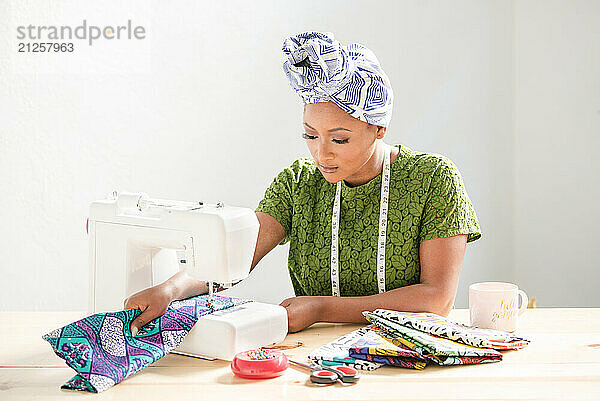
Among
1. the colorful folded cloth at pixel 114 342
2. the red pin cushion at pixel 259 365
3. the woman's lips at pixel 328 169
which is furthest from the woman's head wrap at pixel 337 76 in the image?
Answer: the red pin cushion at pixel 259 365

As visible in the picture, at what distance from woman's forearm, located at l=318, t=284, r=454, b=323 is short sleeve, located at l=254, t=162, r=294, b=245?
→ 421 mm

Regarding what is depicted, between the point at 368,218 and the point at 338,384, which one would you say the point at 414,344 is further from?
the point at 368,218

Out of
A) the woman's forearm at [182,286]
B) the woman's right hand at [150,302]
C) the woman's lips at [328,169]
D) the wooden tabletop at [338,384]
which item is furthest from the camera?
the woman's lips at [328,169]

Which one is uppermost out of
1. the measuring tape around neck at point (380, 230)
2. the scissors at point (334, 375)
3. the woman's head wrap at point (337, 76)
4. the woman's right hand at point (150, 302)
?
the woman's head wrap at point (337, 76)

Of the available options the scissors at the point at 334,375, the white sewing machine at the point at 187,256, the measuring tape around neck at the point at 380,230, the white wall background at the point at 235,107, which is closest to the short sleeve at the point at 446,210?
the measuring tape around neck at the point at 380,230

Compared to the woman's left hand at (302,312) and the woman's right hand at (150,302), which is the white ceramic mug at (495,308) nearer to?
the woman's left hand at (302,312)

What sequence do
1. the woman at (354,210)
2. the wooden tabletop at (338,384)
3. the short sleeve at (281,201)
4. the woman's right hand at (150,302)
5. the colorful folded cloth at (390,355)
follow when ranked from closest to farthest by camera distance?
the wooden tabletop at (338,384)
the colorful folded cloth at (390,355)
the woman's right hand at (150,302)
the woman at (354,210)
the short sleeve at (281,201)

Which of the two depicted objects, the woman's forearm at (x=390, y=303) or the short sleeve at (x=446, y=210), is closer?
the woman's forearm at (x=390, y=303)

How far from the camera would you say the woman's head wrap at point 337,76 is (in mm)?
1936

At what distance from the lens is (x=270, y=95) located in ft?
12.8

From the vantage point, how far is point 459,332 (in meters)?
1.73

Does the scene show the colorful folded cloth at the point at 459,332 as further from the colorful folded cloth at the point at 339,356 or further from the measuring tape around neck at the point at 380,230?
the measuring tape around neck at the point at 380,230

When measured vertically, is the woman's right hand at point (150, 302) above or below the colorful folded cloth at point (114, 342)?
above

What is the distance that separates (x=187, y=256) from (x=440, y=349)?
0.61 meters
